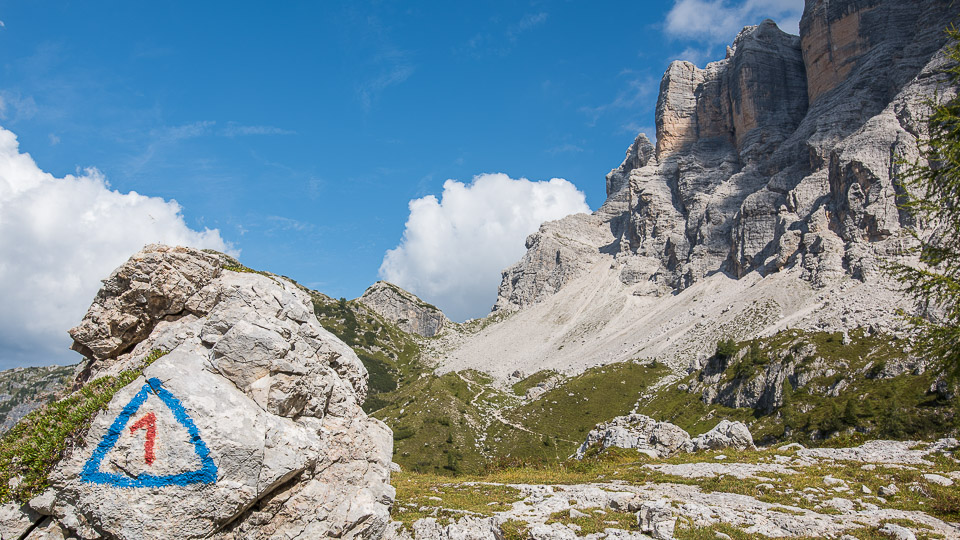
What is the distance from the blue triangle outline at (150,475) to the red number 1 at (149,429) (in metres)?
0.25

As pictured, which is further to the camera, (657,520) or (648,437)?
(648,437)

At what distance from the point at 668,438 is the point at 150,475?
1558 inches

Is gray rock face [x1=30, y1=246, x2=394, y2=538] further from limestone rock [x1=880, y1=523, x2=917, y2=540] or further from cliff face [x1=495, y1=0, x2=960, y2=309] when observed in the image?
cliff face [x1=495, y1=0, x2=960, y2=309]

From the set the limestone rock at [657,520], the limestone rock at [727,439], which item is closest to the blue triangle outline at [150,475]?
the limestone rock at [657,520]

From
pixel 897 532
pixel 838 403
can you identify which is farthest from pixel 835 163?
pixel 897 532

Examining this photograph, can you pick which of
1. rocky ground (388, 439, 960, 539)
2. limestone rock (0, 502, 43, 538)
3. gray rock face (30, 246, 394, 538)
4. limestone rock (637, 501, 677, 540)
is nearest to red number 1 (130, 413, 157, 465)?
gray rock face (30, 246, 394, 538)

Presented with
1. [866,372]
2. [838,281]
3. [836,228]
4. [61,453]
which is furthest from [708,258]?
[61,453]

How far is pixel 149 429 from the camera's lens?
11500 mm

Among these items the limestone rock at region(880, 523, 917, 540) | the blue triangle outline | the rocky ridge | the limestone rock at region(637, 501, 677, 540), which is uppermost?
the rocky ridge

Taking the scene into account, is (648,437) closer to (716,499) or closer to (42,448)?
(716,499)

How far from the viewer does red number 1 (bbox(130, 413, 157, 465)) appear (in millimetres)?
11289

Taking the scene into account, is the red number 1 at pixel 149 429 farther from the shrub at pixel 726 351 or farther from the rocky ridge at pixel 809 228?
the rocky ridge at pixel 809 228

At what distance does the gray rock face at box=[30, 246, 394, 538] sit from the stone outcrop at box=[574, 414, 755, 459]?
28.9m

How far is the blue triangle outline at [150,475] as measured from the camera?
438 inches
